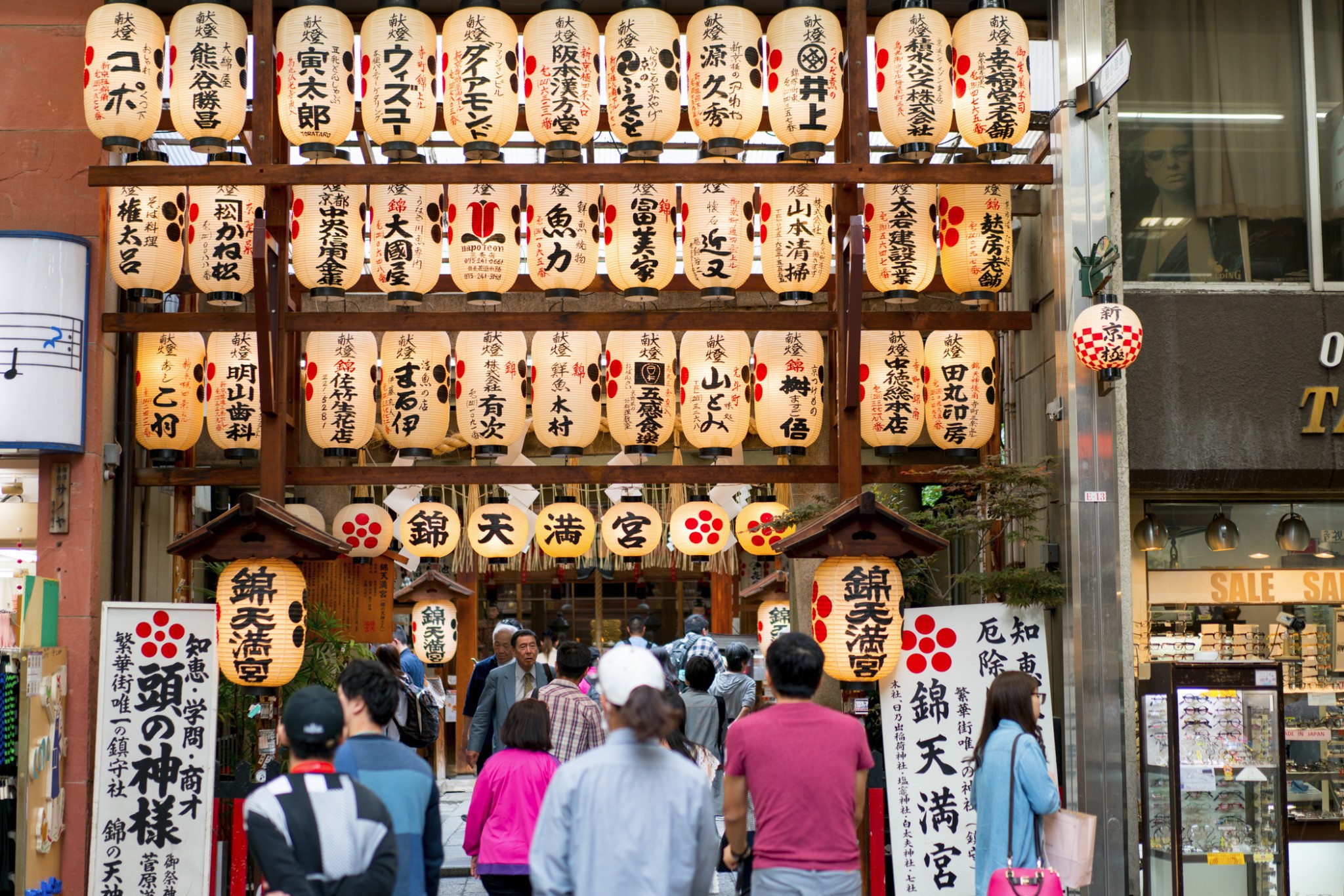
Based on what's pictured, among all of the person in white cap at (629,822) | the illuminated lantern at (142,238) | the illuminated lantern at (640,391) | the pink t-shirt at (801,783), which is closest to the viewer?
the person in white cap at (629,822)

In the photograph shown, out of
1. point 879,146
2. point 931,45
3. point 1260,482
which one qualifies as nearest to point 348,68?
point 931,45

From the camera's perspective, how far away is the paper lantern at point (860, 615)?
8828mm

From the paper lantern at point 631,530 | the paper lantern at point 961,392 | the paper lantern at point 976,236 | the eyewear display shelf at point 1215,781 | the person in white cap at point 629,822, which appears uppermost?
the paper lantern at point 976,236

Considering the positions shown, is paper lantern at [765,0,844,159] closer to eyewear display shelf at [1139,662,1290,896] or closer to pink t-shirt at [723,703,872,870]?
eyewear display shelf at [1139,662,1290,896]

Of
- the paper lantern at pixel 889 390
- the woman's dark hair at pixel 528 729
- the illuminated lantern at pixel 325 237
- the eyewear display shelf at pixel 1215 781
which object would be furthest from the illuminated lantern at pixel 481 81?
the eyewear display shelf at pixel 1215 781

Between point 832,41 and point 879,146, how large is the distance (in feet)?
11.0

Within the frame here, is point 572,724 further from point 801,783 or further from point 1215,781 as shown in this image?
point 1215,781

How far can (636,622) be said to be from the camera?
13.6 meters

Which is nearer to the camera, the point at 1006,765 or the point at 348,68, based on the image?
the point at 1006,765

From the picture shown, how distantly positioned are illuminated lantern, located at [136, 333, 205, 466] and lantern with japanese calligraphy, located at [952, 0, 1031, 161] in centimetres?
591

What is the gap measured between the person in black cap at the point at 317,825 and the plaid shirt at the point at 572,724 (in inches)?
131

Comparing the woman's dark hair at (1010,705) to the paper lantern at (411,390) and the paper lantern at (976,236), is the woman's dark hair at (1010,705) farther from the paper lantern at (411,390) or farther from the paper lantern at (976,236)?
the paper lantern at (411,390)

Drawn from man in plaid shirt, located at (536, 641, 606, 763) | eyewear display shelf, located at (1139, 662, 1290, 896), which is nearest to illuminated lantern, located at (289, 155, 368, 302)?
man in plaid shirt, located at (536, 641, 606, 763)

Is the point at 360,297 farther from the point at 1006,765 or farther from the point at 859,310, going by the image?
the point at 1006,765
